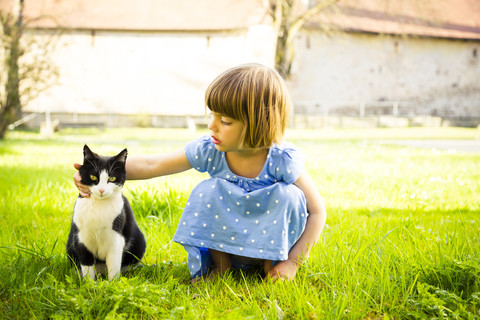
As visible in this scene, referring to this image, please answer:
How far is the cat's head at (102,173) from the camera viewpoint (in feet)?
7.11

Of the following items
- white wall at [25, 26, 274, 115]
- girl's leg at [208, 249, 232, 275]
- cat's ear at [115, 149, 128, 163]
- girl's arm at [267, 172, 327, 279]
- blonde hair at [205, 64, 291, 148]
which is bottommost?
girl's leg at [208, 249, 232, 275]

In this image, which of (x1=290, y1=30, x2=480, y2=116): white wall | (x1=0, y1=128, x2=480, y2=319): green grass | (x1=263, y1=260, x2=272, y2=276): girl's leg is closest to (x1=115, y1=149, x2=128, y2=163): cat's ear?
(x1=0, y1=128, x2=480, y2=319): green grass

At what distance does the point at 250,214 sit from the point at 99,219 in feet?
2.51

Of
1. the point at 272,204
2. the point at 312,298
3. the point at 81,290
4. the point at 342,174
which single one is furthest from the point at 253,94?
the point at 342,174

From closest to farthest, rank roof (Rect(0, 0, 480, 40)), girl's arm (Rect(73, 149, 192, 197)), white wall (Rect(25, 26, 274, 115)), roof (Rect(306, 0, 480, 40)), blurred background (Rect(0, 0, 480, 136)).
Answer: girl's arm (Rect(73, 149, 192, 197)), blurred background (Rect(0, 0, 480, 136)), roof (Rect(0, 0, 480, 40)), white wall (Rect(25, 26, 274, 115)), roof (Rect(306, 0, 480, 40))

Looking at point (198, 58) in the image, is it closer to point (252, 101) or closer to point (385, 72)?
point (385, 72)

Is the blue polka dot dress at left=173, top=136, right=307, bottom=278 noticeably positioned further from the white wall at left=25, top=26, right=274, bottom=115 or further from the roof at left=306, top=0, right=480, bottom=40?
the roof at left=306, top=0, right=480, bottom=40

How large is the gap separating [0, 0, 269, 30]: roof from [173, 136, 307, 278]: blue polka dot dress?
24.7 m

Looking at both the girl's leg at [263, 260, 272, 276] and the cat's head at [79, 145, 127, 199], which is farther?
the girl's leg at [263, 260, 272, 276]

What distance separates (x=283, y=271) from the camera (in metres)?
2.30

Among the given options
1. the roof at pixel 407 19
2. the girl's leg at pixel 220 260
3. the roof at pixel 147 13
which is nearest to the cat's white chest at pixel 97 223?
the girl's leg at pixel 220 260

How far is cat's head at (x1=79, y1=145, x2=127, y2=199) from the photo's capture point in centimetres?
217

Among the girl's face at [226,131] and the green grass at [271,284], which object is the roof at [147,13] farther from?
the girl's face at [226,131]

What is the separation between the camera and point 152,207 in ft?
11.8
